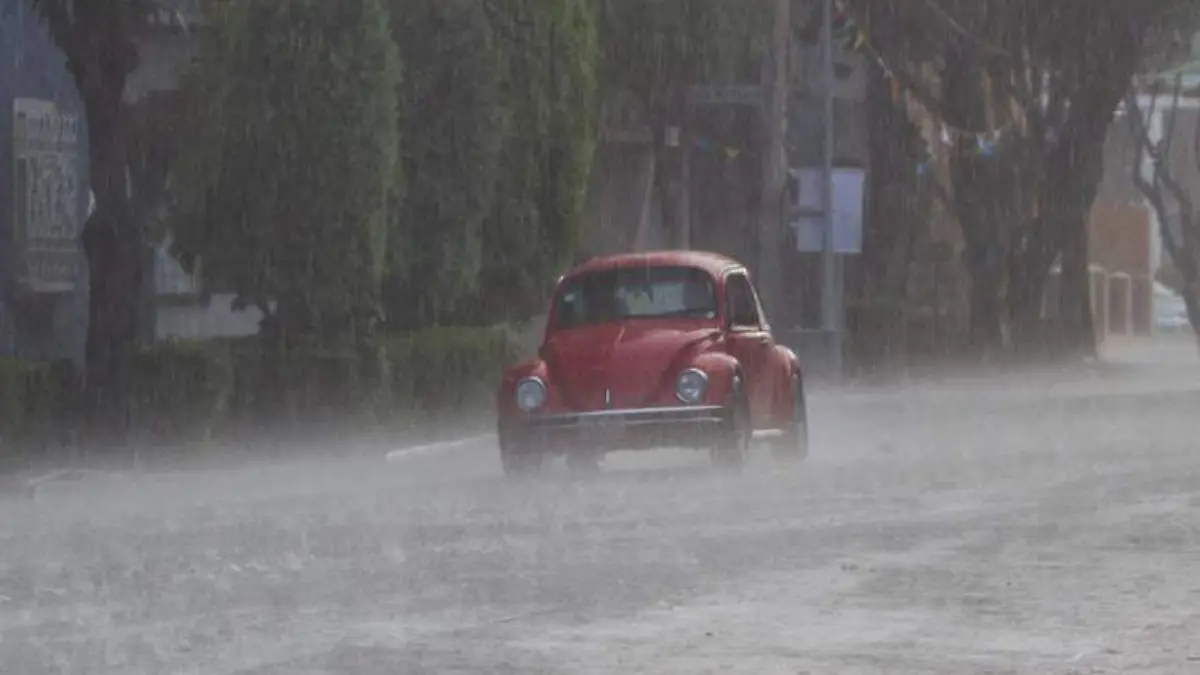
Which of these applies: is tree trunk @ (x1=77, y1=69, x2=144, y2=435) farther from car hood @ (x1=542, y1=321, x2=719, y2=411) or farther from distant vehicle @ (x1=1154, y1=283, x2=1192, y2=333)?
distant vehicle @ (x1=1154, y1=283, x2=1192, y2=333)

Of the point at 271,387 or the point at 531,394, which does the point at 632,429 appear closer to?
the point at 531,394

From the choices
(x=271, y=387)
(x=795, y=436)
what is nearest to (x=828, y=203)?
(x=271, y=387)

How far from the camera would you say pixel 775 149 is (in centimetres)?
4478

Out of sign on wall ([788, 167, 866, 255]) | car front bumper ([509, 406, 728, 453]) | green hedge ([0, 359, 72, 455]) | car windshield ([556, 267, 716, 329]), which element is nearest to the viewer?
car front bumper ([509, 406, 728, 453])

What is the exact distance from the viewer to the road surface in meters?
12.3

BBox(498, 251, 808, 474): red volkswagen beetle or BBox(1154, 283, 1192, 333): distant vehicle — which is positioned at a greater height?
BBox(498, 251, 808, 474): red volkswagen beetle

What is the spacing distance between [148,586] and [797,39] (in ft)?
130

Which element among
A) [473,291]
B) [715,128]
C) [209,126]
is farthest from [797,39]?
[209,126]

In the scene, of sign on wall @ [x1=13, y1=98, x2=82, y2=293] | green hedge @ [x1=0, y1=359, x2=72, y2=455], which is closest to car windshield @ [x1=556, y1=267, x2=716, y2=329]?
green hedge @ [x1=0, y1=359, x2=72, y2=455]

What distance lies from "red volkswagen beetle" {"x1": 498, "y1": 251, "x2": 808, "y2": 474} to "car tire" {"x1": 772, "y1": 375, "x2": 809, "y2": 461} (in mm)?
48

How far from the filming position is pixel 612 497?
2067 centimetres

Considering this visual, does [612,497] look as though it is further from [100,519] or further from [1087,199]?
[1087,199]

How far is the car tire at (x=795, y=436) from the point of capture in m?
24.4

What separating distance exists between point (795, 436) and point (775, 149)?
2058cm
